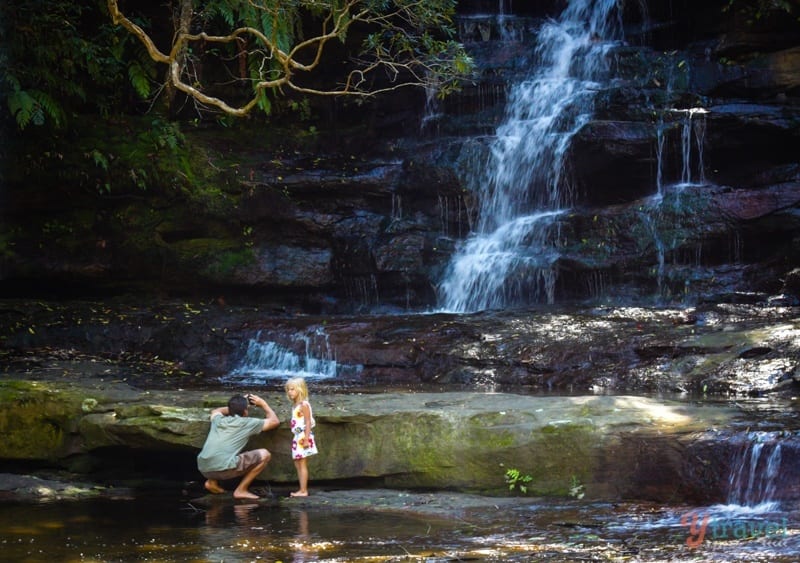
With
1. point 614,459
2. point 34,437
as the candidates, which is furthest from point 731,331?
point 34,437

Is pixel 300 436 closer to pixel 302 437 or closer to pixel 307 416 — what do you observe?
pixel 302 437

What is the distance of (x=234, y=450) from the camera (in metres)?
7.44

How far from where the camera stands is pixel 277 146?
16375 mm

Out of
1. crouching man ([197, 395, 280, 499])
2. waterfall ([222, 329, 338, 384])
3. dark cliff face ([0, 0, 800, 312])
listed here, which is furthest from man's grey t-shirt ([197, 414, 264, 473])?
dark cliff face ([0, 0, 800, 312])

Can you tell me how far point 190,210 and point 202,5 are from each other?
3651mm

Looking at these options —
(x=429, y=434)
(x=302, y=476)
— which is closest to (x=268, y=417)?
(x=302, y=476)

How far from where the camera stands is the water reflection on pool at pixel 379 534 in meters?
5.36

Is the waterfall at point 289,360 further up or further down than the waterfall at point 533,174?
further down

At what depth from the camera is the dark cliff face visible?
13.3 meters

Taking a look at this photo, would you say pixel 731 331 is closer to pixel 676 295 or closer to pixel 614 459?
pixel 676 295

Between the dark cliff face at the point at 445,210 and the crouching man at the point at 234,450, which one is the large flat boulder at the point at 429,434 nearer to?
the crouching man at the point at 234,450

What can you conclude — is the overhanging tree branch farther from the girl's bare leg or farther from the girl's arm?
the girl's bare leg

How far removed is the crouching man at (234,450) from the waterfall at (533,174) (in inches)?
255

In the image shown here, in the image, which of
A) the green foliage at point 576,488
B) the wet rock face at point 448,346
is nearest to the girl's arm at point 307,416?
the green foliage at point 576,488
